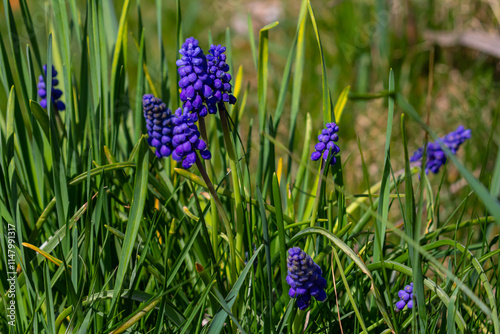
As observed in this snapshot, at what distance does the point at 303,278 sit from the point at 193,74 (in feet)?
2.05

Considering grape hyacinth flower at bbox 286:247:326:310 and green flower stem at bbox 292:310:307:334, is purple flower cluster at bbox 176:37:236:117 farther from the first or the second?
green flower stem at bbox 292:310:307:334

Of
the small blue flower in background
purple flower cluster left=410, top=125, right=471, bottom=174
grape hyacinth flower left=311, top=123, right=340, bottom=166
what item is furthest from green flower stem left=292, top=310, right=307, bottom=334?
the small blue flower in background

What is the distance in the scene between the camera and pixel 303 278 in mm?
1265

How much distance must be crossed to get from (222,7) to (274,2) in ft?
2.02

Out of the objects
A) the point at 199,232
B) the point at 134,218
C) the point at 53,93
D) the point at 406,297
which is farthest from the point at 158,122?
the point at 406,297

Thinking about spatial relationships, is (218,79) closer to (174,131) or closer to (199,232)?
(174,131)

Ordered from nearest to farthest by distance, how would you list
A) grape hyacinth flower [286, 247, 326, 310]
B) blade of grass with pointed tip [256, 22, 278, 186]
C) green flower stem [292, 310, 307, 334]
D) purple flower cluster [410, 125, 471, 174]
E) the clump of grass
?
1. grape hyacinth flower [286, 247, 326, 310]
2. the clump of grass
3. green flower stem [292, 310, 307, 334]
4. blade of grass with pointed tip [256, 22, 278, 186]
5. purple flower cluster [410, 125, 471, 174]

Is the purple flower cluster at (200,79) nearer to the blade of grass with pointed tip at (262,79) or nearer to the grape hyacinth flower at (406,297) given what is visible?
the blade of grass with pointed tip at (262,79)

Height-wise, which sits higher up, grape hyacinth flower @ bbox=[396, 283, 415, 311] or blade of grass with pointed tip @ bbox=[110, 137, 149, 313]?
blade of grass with pointed tip @ bbox=[110, 137, 149, 313]

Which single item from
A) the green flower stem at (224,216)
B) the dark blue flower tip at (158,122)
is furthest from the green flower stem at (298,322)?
the dark blue flower tip at (158,122)

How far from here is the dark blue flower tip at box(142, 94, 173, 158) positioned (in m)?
1.39

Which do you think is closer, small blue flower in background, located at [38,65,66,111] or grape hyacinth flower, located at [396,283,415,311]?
grape hyacinth flower, located at [396,283,415,311]

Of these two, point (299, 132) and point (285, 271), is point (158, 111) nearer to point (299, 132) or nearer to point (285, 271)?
point (285, 271)

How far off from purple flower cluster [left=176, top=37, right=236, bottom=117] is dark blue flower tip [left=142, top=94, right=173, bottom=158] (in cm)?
7
